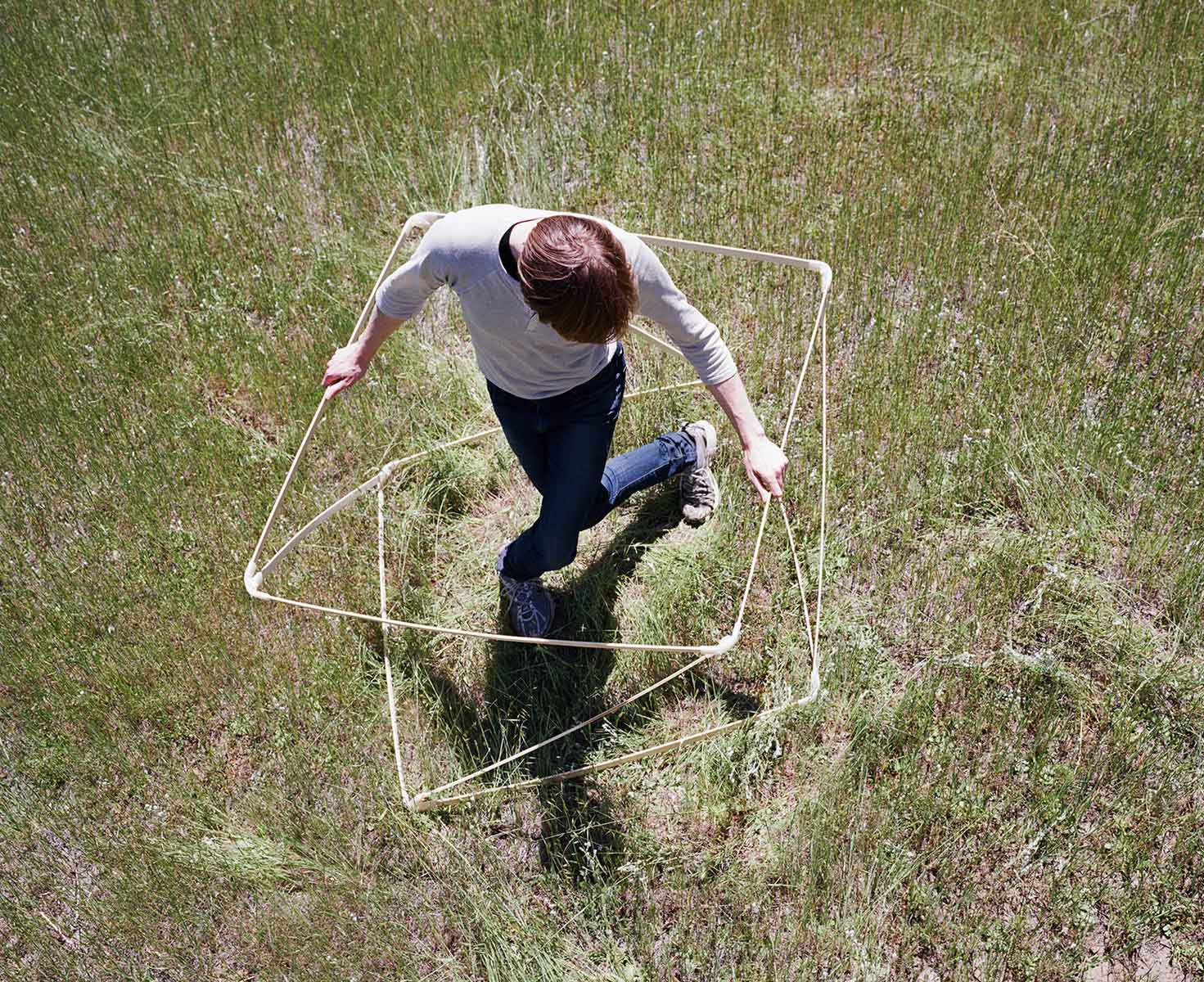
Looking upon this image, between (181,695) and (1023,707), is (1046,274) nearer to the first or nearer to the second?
(1023,707)

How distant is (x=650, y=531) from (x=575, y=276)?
185 centimetres

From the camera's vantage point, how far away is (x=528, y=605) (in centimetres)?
360

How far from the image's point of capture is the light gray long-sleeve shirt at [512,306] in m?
2.64

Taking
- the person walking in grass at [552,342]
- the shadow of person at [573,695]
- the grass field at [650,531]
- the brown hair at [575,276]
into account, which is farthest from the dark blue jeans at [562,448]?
the brown hair at [575,276]

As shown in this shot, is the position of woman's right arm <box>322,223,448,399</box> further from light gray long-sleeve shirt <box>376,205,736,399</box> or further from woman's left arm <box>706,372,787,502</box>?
woman's left arm <box>706,372,787,502</box>

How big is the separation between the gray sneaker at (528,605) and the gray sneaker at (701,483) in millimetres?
752

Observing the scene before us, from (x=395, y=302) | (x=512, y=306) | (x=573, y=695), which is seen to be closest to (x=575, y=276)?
(x=512, y=306)

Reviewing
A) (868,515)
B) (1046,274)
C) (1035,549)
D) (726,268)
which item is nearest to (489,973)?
(868,515)

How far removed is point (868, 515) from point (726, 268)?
170 centimetres

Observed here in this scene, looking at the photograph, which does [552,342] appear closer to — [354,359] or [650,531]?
[354,359]

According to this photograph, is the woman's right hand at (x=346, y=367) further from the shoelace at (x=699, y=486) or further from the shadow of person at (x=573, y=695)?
the shoelace at (x=699, y=486)

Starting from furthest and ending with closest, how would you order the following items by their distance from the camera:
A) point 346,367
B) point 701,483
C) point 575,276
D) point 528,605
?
1. point 701,483
2. point 528,605
3. point 346,367
4. point 575,276

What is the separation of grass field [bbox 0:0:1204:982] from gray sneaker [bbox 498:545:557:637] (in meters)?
0.14

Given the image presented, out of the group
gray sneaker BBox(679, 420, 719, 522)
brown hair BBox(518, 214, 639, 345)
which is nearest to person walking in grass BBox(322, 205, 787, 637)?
brown hair BBox(518, 214, 639, 345)
